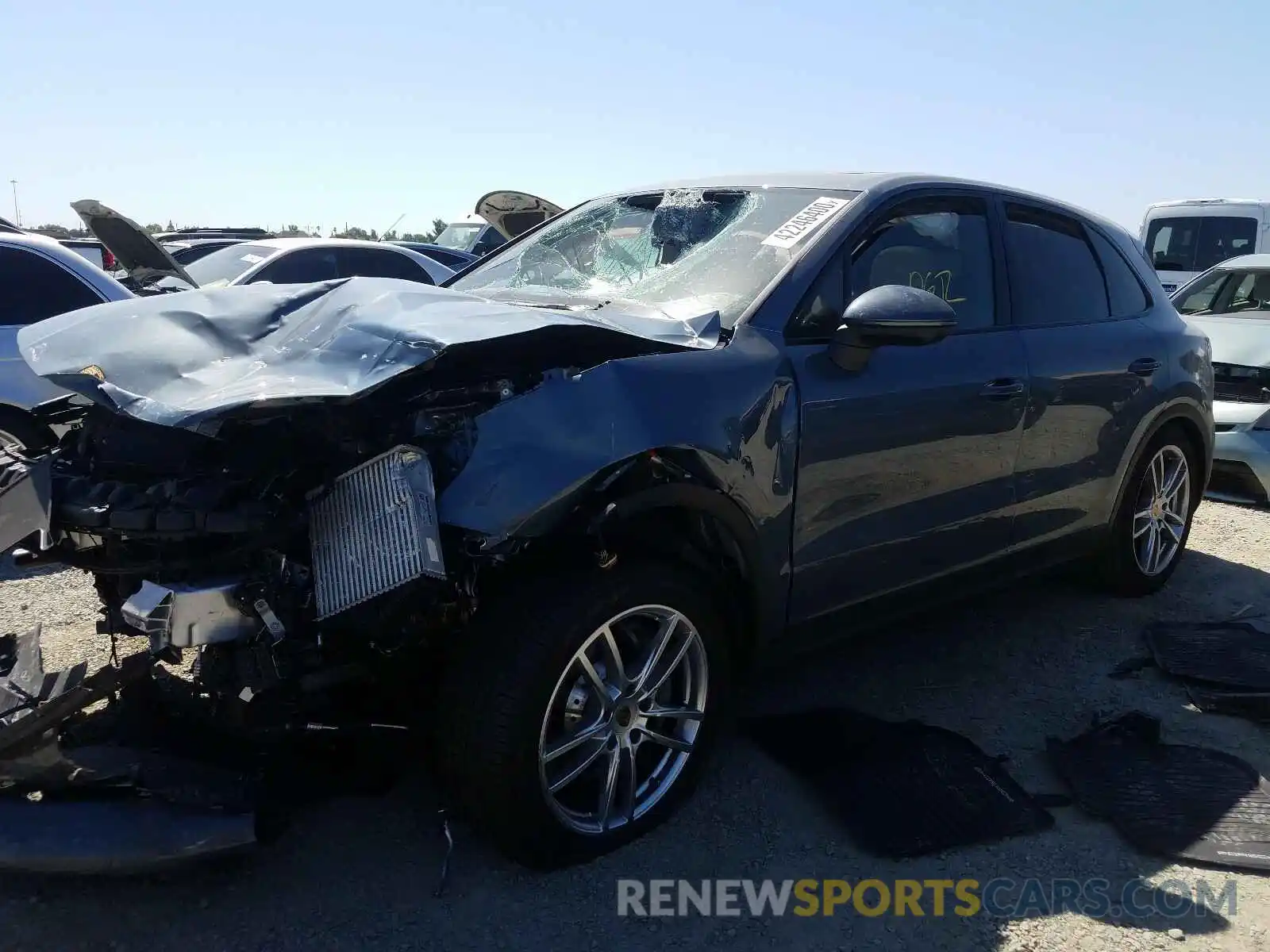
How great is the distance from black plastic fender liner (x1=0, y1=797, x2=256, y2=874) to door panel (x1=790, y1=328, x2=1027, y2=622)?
5.69 feet

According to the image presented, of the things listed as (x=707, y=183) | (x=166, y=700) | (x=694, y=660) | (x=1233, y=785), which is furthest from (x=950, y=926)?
(x=707, y=183)

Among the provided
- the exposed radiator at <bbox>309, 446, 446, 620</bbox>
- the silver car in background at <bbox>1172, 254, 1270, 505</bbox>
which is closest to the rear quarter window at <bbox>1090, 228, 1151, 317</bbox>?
the silver car in background at <bbox>1172, 254, 1270, 505</bbox>

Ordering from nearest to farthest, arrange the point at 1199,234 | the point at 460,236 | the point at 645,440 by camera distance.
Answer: the point at 645,440
the point at 1199,234
the point at 460,236

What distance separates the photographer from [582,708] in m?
2.70

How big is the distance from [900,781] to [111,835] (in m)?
2.23

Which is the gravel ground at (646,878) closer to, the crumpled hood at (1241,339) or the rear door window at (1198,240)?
the crumpled hood at (1241,339)

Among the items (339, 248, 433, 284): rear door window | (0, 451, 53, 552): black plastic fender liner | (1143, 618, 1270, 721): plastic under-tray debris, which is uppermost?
(0, 451, 53, 552): black plastic fender liner

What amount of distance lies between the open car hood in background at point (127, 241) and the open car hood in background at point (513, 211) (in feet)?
7.80

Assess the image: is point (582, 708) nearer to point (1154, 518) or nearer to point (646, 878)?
point (646, 878)

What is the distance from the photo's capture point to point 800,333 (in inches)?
120

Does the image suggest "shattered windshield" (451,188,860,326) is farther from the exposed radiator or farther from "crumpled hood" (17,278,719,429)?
the exposed radiator

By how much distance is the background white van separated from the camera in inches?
459

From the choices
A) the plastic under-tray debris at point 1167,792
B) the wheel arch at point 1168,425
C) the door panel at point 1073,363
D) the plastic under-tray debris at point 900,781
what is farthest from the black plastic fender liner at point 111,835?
the wheel arch at point 1168,425

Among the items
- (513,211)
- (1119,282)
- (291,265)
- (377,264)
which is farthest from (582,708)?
(377,264)
